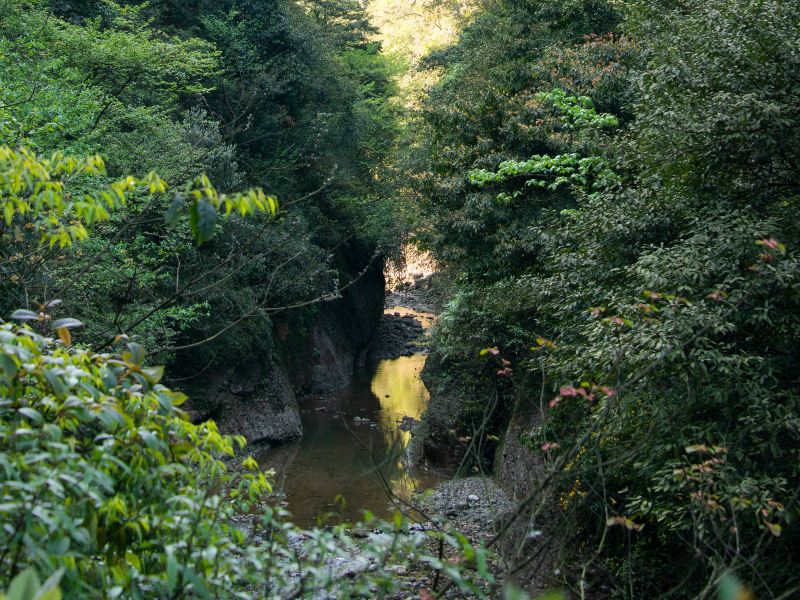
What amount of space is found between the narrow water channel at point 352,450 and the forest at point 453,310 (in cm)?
46

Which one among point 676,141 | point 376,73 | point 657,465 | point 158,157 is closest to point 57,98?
point 158,157

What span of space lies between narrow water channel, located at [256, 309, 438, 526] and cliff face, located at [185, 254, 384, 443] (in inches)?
25.6

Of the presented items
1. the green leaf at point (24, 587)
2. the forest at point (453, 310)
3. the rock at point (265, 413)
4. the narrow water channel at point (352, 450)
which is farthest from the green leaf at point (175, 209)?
the rock at point (265, 413)

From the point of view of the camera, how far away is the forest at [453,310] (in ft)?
9.32

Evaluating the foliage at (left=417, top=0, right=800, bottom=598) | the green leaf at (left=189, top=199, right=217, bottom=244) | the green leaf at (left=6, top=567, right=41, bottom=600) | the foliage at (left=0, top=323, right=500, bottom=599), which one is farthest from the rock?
the green leaf at (left=6, top=567, right=41, bottom=600)

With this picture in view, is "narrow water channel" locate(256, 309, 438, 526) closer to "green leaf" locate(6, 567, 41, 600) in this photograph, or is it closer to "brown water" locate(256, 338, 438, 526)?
"brown water" locate(256, 338, 438, 526)

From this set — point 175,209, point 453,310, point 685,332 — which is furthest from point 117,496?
point 453,310

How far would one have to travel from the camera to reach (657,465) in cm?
621

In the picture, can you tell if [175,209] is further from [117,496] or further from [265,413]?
[265,413]

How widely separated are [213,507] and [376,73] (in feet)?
103

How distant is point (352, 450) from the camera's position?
59.5ft

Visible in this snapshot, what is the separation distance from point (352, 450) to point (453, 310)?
14.7 feet

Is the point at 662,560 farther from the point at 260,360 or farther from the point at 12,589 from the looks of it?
the point at 260,360

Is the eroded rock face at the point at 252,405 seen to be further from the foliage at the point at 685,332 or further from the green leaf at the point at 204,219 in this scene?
the green leaf at the point at 204,219
